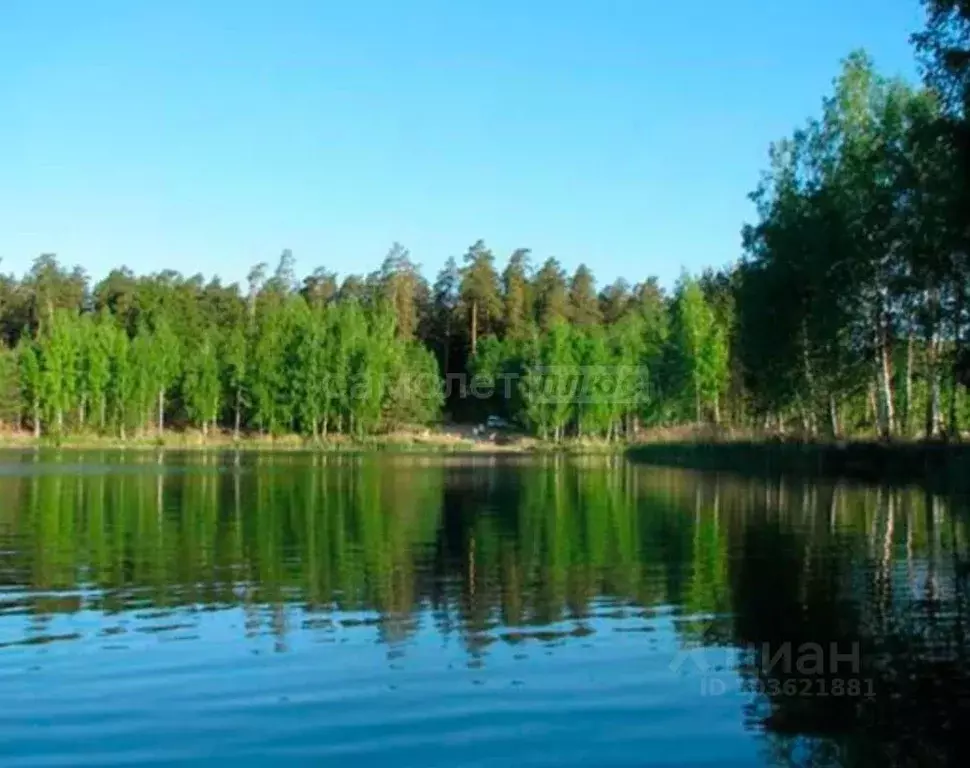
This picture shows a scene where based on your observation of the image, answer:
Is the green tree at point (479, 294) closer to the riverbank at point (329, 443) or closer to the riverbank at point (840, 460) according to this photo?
the riverbank at point (329, 443)

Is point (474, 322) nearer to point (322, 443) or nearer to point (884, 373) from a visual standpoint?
point (322, 443)

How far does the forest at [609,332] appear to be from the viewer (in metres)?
40.7

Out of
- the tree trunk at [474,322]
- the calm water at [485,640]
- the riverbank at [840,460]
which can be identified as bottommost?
the calm water at [485,640]

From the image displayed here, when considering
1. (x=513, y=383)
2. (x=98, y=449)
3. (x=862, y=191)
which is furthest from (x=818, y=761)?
(x=513, y=383)

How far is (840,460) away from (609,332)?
70289 mm

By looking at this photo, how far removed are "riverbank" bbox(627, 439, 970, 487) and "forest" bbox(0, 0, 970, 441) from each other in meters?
2.76

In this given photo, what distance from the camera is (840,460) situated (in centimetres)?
4728

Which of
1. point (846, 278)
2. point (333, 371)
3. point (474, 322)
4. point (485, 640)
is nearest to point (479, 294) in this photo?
point (474, 322)

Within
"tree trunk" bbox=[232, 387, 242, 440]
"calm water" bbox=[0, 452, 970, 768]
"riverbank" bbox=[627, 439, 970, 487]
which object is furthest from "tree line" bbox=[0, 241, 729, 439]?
"calm water" bbox=[0, 452, 970, 768]

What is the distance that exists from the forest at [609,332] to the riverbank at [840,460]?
276 cm

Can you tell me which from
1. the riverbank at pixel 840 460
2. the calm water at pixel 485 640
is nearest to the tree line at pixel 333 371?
the riverbank at pixel 840 460

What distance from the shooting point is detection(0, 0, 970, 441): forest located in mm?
40719

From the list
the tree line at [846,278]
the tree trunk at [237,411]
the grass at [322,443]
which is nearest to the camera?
the tree line at [846,278]

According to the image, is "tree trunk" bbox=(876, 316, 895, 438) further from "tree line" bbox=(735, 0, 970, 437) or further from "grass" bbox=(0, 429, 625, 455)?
"grass" bbox=(0, 429, 625, 455)
